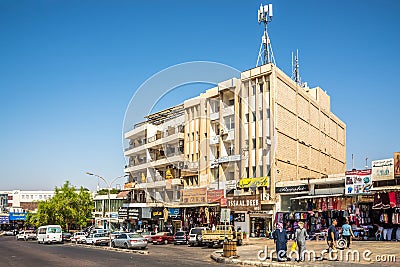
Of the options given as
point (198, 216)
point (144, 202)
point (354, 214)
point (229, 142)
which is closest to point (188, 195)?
point (198, 216)

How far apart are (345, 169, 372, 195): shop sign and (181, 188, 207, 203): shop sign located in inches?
752

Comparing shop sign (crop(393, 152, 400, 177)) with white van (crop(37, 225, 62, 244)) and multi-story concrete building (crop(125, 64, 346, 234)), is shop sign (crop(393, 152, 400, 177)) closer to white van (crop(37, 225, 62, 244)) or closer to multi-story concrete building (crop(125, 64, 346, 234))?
multi-story concrete building (crop(125, 64, 346, 234))

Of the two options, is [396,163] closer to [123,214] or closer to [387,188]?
[387,188]

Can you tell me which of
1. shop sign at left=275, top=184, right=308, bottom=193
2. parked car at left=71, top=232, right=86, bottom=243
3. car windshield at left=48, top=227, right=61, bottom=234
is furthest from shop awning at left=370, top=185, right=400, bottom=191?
car windshield at left=48, top=227, right=61, bottom=234

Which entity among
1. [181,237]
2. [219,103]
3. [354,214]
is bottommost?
[181,237]

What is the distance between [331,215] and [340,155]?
30.2 meters

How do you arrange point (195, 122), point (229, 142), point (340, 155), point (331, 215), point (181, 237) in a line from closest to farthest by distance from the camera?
point (331, 215)
point (181, 237)
point (229, 142)
point (195, 122)
point (340, 155)

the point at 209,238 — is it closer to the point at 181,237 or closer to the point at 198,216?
the point at 181,237

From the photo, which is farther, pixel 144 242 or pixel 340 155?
pixel 340 155

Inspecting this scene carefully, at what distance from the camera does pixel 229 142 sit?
5506cm

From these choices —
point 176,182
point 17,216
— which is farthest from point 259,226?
point 17,216

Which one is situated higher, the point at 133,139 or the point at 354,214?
the point at 133,139

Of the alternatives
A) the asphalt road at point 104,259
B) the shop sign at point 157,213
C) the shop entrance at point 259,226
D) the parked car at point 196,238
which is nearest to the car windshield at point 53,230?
the shop sign at point 157,213

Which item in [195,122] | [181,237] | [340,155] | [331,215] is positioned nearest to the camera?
[331,215]
